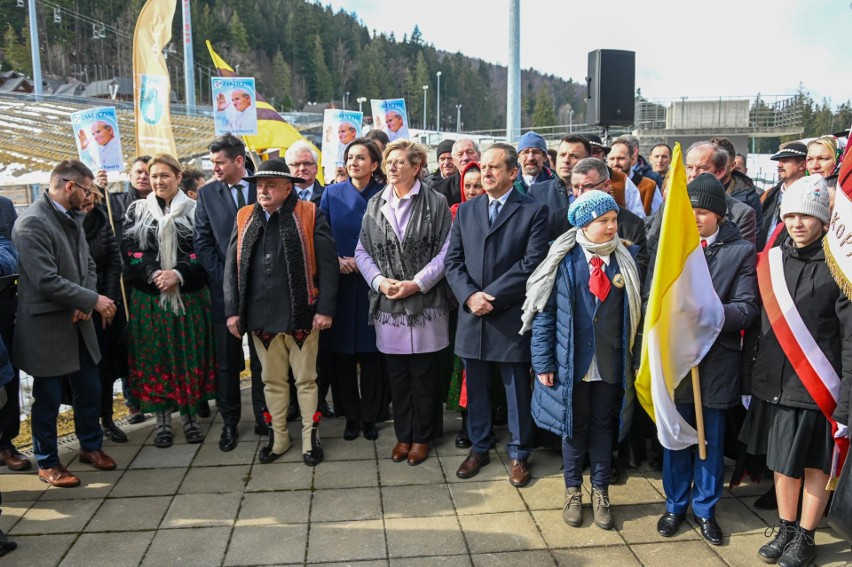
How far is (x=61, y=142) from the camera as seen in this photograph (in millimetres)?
32125

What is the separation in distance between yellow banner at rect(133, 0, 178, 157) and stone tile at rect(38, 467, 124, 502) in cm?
327

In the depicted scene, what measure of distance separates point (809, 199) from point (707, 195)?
46cm

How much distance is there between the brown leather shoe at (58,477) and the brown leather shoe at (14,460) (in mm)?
285

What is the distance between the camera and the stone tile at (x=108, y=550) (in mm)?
3170

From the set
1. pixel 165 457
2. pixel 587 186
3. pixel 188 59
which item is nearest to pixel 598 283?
pixel 587 186

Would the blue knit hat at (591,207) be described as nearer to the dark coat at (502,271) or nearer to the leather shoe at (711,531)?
the dark coat at (502,271)

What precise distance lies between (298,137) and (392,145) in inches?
212

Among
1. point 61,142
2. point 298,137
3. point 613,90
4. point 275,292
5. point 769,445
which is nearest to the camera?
point 769,445

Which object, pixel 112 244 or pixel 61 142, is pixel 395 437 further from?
pixel 61 142

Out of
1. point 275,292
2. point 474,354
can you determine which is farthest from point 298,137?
point 474,354

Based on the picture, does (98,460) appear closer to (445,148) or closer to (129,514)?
(129,514)

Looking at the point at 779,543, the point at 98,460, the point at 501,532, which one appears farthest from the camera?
the point at 98,460

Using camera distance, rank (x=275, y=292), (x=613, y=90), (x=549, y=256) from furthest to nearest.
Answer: (x=613, y=90) < (x=275, y=292) < (x=549, y=256)

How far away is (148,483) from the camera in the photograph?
4047mm
